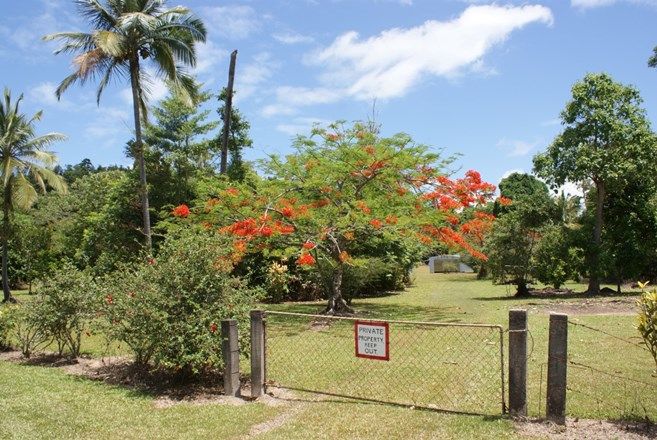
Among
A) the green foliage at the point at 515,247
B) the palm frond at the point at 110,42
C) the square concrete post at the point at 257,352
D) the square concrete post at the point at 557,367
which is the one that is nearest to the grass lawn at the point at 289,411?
the square concrete post at the point at 257,352

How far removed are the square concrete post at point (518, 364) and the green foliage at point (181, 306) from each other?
11.2ft

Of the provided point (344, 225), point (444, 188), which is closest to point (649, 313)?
point (344, 225)

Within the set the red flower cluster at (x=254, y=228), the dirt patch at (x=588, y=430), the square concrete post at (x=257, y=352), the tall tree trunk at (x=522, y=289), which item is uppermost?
the red flower cluster at (x=254, y=228)

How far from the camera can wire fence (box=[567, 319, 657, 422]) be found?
19.2 feet

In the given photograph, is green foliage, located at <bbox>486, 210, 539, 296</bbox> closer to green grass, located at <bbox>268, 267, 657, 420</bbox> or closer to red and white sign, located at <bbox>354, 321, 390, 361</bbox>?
green grass, located at <bbox>268, 267, 657, 420</bbox>

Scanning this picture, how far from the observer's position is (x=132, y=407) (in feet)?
21.3

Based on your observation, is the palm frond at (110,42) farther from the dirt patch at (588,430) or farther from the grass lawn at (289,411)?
the dirt patch at (588,430)

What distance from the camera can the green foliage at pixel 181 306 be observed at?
7020 millimetres

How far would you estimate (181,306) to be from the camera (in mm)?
7254

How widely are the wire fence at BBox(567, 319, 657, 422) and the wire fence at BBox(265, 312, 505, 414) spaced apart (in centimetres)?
94

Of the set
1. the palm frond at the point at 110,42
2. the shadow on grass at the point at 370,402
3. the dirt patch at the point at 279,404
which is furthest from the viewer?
the palm frond at the point at 110,42

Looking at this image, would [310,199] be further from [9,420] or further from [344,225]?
[9,420]

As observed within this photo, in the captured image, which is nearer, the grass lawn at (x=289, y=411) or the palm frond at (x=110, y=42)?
the grass lawn at (x=289, y=411)

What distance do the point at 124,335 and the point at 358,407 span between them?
11.3ft
